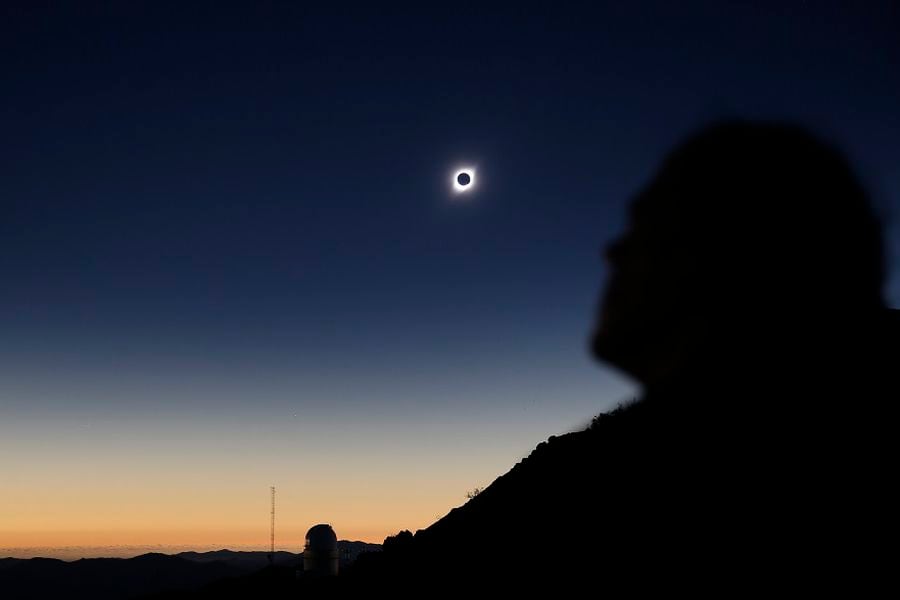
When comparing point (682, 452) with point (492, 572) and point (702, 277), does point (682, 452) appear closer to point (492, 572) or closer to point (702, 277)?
point (492, 572)

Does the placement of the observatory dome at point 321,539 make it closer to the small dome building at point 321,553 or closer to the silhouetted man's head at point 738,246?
the small dome building at point 321,553

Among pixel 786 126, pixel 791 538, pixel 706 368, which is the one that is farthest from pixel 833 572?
pixel 786 126

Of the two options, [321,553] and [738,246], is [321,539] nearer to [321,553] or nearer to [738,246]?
[321,553]

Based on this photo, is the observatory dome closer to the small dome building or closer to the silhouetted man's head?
the small dome building

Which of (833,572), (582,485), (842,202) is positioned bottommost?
(833,572)

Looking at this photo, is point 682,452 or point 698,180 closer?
point 698,180

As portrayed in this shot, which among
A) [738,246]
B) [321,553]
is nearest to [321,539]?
[321,553]

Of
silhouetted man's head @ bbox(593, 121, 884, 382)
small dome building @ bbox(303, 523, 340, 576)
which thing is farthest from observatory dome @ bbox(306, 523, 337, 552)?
silhouetted man's head @ bbox(593, 121, 884, 382)
